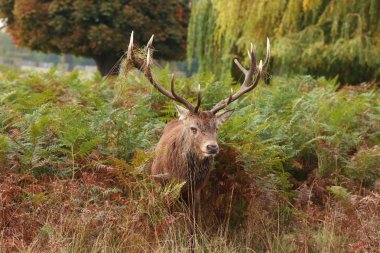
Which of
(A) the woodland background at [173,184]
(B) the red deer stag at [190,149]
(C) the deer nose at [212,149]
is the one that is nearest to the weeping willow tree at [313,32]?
(A) the woodland background at [173,184]

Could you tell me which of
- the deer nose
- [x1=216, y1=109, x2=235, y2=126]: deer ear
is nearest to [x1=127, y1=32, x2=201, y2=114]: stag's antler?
[x1=216, y1=109, x2=235, y2=126]: deer ear

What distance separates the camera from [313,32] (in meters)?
14.0

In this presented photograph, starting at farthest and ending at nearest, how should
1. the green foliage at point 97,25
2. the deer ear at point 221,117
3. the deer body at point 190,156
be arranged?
the green foliage at point 97,25
the deer ear at point 221,117
the deer body at point 190,156

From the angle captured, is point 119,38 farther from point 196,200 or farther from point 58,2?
point 196,200

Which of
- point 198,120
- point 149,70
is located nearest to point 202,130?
point 198,120

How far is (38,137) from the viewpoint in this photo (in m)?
7.10

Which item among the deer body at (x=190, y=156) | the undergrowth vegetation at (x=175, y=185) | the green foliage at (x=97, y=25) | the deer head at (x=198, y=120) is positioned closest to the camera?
the undergrowth vegetation at (x=175, y=185)

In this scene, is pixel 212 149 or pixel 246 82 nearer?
pixel 212 149

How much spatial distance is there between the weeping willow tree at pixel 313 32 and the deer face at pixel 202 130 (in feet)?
22.7

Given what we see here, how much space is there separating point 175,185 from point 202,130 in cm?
57

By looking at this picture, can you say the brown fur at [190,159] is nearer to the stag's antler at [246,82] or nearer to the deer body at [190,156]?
the deer body at [190,156]

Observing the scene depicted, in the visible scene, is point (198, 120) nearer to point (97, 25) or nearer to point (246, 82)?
point (246, 82)

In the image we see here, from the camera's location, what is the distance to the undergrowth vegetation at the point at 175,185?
6.16m

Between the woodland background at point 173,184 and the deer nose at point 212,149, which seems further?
the deer nose at point 212,149
